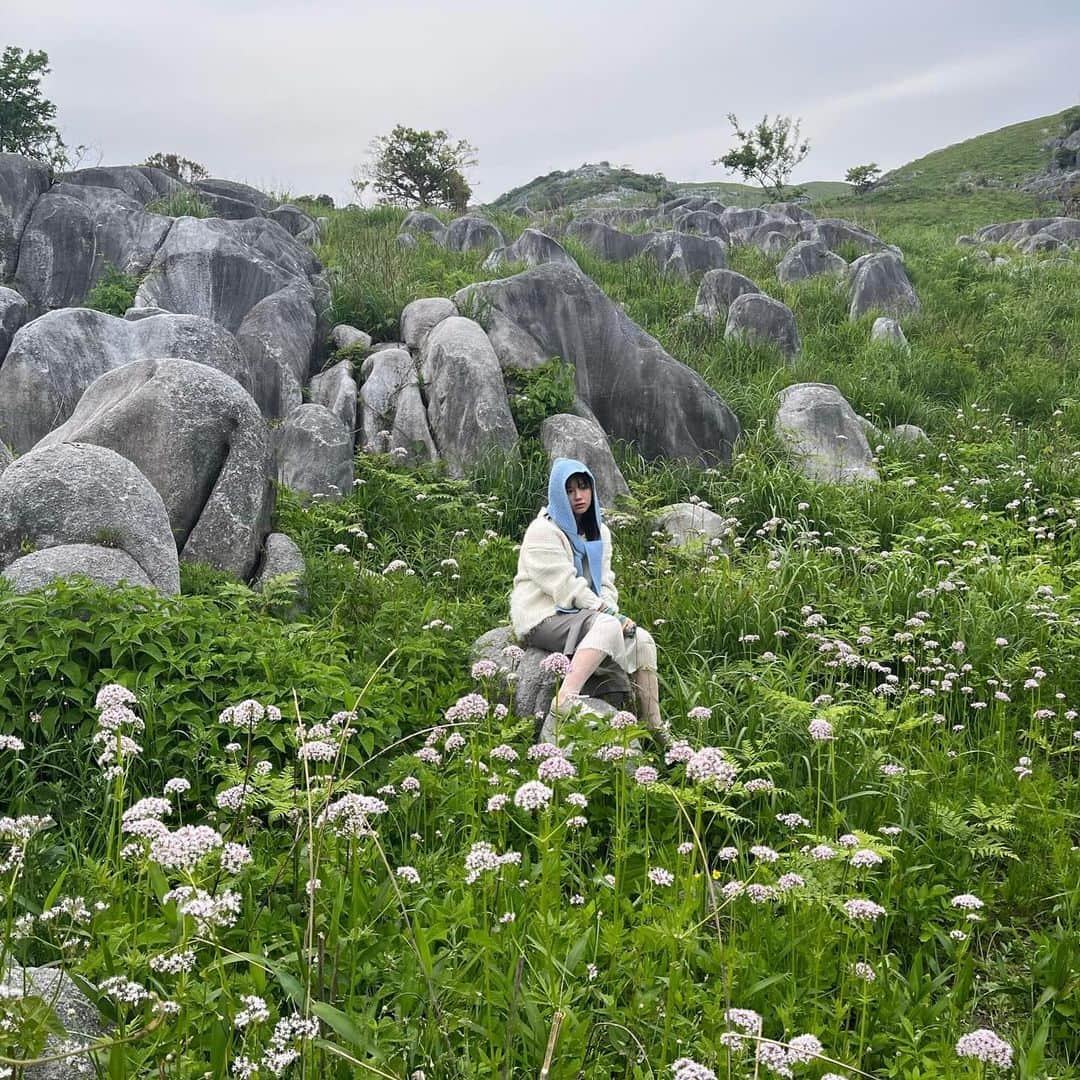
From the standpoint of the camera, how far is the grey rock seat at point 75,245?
14953 millimetres

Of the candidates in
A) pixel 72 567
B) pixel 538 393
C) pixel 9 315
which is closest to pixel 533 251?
pixel 538 393

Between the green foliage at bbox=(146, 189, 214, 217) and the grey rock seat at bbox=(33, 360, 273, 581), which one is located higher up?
the green foliage at bbox=(146, 189, 214, 217)

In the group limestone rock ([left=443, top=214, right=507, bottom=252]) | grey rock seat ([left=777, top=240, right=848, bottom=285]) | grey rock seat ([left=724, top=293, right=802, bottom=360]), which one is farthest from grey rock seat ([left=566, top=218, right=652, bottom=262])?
grey rock seat ([left=724, top=293, right=802, bottom=360])

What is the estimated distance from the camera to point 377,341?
41.8 feet

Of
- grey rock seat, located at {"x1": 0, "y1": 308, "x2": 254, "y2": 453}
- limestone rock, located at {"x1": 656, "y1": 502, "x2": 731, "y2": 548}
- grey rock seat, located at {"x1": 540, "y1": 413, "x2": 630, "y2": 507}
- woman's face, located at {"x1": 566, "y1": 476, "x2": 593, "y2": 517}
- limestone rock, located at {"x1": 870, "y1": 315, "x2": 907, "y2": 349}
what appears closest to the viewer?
woman's face, located at {"x1": 566, "y1": 476, "x2": 593, "y2": 517}

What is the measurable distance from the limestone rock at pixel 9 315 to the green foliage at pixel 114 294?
52.5 inches

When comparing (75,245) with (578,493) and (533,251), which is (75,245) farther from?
(578,493)

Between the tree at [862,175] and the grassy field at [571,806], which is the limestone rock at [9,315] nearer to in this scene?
the grassy field at [571,806]

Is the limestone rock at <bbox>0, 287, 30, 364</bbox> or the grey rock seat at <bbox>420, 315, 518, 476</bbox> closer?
the grey rock seat at <bbox>420, 315, 518, 476</bbox>

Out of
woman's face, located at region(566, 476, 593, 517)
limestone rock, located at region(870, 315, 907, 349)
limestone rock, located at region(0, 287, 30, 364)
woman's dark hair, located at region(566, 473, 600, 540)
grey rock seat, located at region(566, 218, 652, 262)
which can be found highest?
grey rock seat, located at region(566, 218, 652, 262)

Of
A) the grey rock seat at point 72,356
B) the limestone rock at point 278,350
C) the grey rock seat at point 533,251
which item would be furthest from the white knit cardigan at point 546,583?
the grey rock seat at point 533,251

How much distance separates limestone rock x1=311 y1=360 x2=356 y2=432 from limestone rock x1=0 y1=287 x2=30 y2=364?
12.8ft

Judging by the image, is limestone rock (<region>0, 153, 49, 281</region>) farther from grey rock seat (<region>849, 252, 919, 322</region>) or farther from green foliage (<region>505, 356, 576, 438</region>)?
grey rock seat (<region>849, 252, 919, 322</region>)

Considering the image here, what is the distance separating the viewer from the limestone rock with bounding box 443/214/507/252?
68.0 feet
